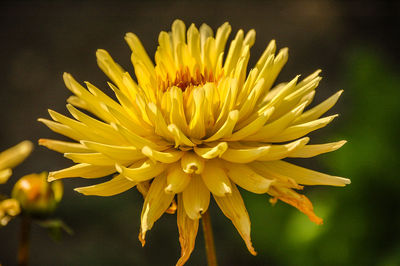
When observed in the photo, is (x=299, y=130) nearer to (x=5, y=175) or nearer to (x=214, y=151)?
(x=214, y=151)

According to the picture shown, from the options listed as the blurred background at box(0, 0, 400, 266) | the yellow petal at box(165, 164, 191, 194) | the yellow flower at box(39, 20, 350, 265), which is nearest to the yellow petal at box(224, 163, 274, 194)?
the yellow flower at box(39, 20, 350, 265)

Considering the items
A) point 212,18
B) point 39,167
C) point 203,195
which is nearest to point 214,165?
point 203,195

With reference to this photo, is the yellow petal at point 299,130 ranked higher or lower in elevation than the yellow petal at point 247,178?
higher

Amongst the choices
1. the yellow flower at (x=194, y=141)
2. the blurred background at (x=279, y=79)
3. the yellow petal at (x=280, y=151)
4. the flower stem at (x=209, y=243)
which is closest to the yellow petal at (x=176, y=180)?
the yellow flower at (x=194, y=141)

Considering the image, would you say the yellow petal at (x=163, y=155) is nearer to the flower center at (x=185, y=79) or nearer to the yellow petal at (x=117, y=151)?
the yellow petal at (x=117, y=151)

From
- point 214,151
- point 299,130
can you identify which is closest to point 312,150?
point 299,130

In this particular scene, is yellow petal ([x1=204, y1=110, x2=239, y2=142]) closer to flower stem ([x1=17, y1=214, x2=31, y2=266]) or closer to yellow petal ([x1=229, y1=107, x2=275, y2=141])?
yellow petal ([x1=229, y1=107, x2=275, y2=141])

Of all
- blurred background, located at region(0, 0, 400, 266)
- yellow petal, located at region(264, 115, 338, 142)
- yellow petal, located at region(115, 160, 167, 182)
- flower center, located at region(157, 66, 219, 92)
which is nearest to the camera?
yellow petal, located at region(115, 160, 167, 182)
